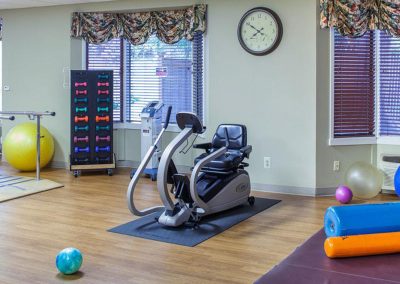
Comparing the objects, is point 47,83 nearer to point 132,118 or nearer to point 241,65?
point 132,118

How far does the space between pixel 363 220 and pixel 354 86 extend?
12.9ft

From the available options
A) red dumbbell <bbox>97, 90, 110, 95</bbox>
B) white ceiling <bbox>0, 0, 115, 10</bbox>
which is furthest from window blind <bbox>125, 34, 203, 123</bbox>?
white ceiling <bbox>0, 0, 115, 10</bbox>

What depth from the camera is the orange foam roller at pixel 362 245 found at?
6.10 feet

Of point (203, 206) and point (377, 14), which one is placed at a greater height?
point (377, 14)

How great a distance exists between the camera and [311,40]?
5.37m

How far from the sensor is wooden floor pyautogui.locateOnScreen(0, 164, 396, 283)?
3.12 m

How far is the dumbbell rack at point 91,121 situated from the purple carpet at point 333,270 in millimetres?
5103

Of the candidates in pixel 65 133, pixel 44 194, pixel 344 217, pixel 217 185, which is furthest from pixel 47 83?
pixel 344 217

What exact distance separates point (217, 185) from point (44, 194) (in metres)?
2.20

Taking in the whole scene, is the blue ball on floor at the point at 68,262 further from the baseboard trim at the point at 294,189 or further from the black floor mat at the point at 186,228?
the baseboard trim at the point at 294,189

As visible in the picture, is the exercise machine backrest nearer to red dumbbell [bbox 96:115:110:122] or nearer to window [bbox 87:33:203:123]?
window [bbox 87:33:203:123]

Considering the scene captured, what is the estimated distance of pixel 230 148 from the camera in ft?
16.7

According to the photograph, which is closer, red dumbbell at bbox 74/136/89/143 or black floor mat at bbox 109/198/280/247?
black floor mat at bbox 109/198/280/247

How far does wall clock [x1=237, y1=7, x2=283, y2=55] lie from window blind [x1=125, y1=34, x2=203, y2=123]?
2.84ft
